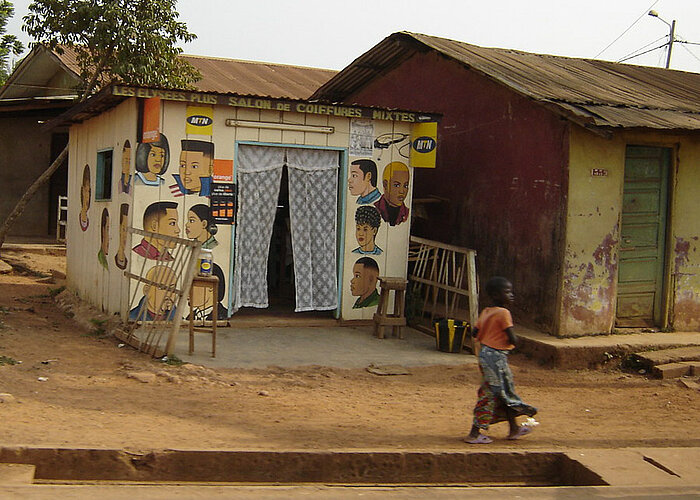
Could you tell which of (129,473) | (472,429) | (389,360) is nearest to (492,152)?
(389,360)

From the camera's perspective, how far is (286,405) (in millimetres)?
6672

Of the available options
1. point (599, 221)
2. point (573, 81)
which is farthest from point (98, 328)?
point (573, 81)

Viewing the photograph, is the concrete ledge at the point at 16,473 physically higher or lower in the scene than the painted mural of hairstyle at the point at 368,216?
lower

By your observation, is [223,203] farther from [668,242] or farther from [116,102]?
[668,242]

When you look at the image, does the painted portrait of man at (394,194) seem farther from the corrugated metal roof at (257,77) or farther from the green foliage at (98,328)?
the corrugated metal roof at (257,77)

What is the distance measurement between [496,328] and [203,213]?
14.7ft

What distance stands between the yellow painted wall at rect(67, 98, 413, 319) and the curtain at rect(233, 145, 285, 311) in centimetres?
17

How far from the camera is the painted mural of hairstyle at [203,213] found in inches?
357

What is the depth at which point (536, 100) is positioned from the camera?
29.7ft

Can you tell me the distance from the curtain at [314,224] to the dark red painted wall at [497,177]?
2.15 meters

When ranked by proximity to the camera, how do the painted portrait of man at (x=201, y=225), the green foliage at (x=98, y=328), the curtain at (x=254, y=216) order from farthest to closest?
the curtain at (x=254, y=216) → the green foliage at (x=98, y=328) → the painted portrait of man at (x=201, y=225)

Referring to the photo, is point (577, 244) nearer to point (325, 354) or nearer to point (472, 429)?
point (325, 354)

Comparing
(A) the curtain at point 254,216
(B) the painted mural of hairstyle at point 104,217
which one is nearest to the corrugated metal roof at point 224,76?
(B) the painted mural of hairstyle at point 104,217

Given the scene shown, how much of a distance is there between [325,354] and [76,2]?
7777mm
